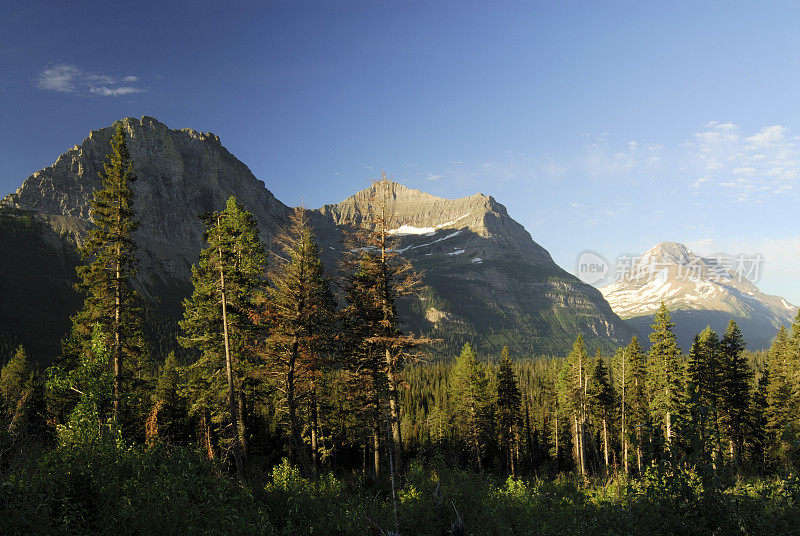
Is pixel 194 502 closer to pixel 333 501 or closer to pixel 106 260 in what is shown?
pixel 333 501

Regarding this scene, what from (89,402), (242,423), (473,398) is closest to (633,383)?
(473,398)

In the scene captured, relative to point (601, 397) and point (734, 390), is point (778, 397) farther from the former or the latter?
point (601, 397)

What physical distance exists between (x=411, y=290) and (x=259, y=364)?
9.89 meters

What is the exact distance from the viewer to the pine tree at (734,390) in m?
35.6

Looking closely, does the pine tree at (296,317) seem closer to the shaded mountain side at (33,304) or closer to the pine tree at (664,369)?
the pine tree at (664,369)

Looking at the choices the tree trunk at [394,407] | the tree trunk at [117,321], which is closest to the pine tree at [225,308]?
the tree trunk at [117,321]

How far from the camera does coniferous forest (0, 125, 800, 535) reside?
693 cm

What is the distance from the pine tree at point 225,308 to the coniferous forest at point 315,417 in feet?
0.42

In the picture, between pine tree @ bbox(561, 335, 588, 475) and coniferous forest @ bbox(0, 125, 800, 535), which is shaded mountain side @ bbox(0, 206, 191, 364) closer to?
coniferous forest @ bbox(0, 125, 800, 535)

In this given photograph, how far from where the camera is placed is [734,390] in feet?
118

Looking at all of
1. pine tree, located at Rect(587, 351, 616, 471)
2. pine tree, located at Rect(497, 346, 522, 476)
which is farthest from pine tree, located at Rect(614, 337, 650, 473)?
pine tree, located at Rect(497, 346, 522, 476)

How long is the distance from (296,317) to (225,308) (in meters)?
3.50

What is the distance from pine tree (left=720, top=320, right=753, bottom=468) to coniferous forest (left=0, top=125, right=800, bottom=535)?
21 centimetres

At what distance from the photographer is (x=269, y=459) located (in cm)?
3925
